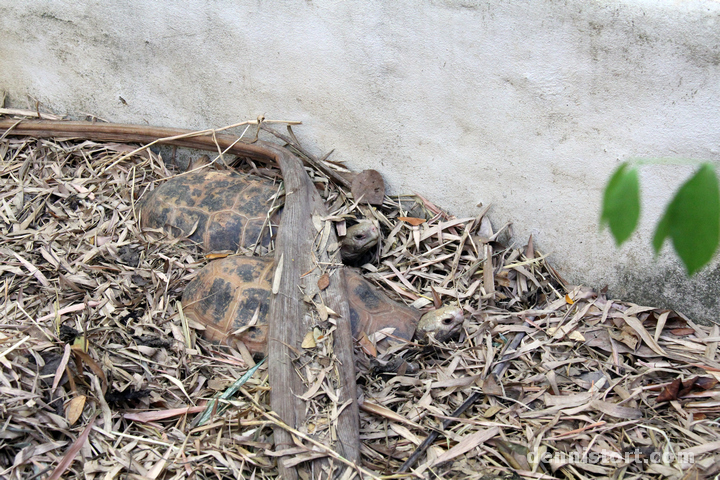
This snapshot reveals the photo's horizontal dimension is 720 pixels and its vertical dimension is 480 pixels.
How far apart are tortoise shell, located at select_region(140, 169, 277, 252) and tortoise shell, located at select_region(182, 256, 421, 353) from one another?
24cm

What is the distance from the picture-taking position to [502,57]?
242 cm

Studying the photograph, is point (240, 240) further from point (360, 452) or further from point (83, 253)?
point (360, 452)

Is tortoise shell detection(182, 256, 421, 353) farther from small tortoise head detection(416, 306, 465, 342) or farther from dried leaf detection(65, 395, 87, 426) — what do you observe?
dried leaf detection(65, 395, 87, 426)

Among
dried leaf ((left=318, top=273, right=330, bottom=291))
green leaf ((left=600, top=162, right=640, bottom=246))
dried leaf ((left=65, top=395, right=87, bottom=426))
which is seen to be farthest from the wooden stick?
green leaf ((left=600, top=162, right=640, bottom=246))

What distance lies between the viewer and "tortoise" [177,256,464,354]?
8.05ft

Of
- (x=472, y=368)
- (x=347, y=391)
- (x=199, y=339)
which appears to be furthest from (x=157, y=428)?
(x=472, y=368)

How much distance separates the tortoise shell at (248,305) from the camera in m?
2.47

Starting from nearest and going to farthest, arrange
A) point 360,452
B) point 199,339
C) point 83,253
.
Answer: point 360,452 < point 199,339 < point 83,253

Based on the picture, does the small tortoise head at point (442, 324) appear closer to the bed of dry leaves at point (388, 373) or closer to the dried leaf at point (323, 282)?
the bed of dry leaves at point (388, 373)

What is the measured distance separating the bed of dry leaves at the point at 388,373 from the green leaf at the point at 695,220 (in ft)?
5.36

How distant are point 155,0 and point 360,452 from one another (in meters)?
2.53

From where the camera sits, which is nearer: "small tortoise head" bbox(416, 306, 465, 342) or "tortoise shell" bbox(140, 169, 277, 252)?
"small tortoise head" bbox(416, 306, 465, 342)

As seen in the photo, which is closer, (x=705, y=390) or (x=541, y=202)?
(x=705, y=390)

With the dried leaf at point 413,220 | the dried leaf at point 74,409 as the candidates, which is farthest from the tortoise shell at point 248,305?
the dried leaf at point 74,409
